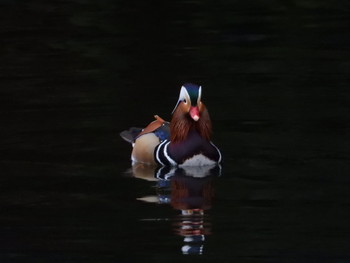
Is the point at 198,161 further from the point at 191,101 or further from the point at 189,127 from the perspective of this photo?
the point at 191,101

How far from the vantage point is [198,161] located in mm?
13469

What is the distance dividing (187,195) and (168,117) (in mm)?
3195

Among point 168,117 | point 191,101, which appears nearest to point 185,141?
point 191,101

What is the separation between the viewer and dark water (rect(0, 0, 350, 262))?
10.7 m

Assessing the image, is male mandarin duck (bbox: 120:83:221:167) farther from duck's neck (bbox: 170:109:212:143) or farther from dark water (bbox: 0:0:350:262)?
dark water (bbox: 0:0:350:262)

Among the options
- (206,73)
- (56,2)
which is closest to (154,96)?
(206,73)

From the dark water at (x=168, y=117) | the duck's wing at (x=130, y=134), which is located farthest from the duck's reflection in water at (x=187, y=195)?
the duck's wing at (x=130, y=134)

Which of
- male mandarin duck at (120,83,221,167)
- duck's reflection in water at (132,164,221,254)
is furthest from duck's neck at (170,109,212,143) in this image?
duck's reflection in water at (132,164,221,254)

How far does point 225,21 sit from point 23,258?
10.5m

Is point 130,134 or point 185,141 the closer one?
point 185,141

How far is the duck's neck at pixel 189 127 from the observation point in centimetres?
1366

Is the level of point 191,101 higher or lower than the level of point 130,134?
higher

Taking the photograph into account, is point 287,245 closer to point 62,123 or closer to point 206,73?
point 62,123

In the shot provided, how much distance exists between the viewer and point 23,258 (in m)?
10.2
